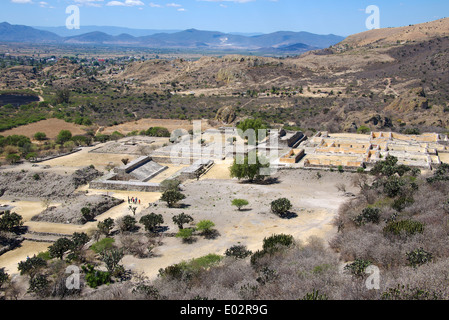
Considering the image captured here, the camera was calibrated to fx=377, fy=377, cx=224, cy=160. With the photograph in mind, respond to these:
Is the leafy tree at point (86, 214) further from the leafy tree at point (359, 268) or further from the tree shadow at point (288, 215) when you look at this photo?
the leafy tree at point (359, 268)

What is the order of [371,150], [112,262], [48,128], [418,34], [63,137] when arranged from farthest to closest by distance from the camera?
1. [418,34]
2. [48,128]
3. [63,137]
4. [371,150]
5. [112,262]

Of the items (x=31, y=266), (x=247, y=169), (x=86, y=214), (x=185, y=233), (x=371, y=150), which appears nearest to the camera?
(x=31, y=266)

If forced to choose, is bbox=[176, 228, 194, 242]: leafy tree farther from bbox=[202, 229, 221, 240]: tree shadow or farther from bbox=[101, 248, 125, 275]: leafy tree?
bbox=[101, 248, 125, 275]: leafy tree

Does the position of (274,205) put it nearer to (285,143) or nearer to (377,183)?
(377,183)

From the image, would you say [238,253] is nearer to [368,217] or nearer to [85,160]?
[368,217]

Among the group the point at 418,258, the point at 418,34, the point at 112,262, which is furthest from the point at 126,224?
the point at 418,34

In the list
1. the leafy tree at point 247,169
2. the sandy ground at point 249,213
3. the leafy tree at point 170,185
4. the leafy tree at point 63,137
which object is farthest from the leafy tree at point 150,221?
the leafy tree at point 63,137

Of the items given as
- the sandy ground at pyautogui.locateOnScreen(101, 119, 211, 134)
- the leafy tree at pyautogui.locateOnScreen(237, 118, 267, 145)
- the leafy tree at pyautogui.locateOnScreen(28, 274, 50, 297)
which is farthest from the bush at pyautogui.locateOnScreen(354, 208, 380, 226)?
the sandy ground at pyautogui.locateOnScreen(101, 119, 211, 134)

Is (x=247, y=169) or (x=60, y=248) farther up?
(x=247, y=169)
